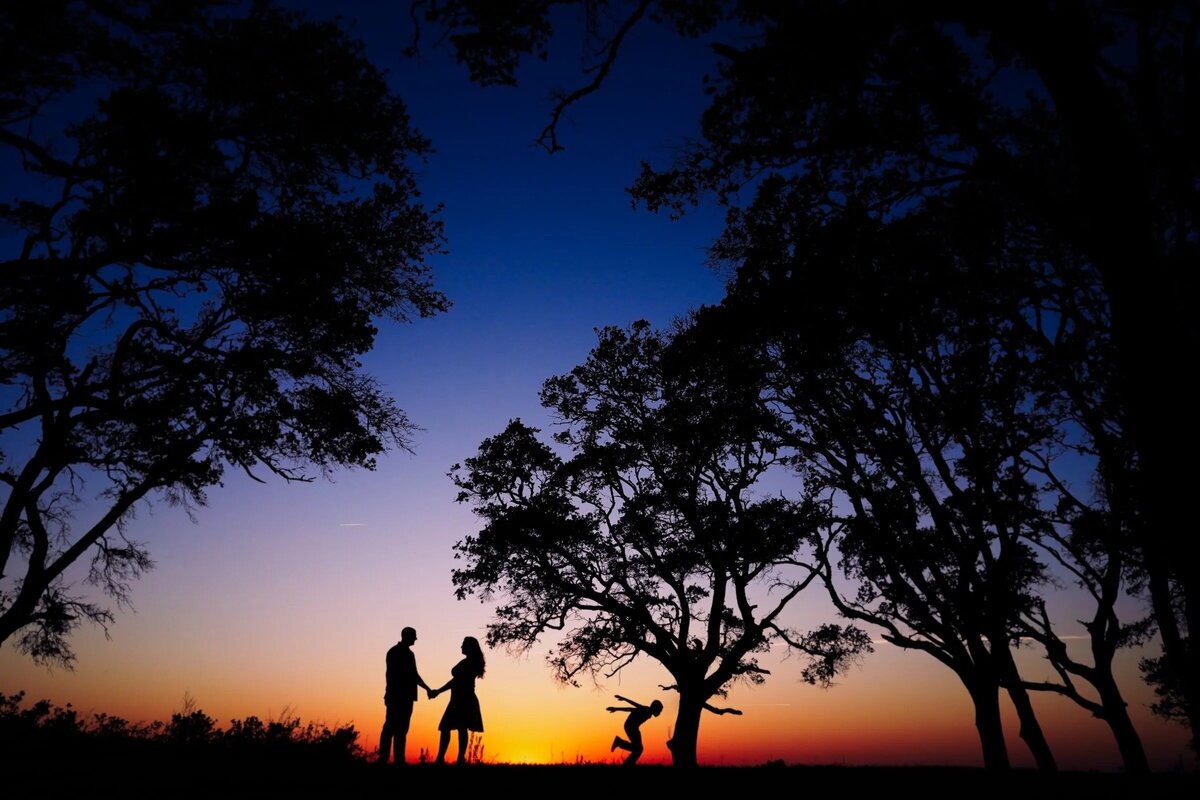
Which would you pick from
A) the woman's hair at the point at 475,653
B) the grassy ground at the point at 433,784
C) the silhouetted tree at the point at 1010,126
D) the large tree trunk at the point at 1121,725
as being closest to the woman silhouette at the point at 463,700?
the woman's hair at the point at 475,653

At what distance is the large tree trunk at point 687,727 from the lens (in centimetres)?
1879

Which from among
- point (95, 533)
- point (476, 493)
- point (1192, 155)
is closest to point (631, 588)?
point (476, 493)

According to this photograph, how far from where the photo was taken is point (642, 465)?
2127cm

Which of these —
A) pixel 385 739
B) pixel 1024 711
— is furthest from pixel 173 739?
pixel 1024 711

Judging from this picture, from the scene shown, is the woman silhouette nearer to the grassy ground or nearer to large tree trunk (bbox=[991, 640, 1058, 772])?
the grassy ground

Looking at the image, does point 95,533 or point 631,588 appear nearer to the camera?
point 95,533

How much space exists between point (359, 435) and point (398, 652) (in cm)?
495

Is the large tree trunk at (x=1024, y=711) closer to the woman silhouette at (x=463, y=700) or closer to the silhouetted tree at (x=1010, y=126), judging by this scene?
the silhouetted tree at (x=1010, y=126)

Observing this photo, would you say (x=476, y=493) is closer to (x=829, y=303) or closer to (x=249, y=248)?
(x=249, y=248)

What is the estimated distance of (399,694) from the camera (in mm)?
10570

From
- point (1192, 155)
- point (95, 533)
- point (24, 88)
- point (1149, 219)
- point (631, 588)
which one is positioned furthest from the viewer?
point (631, 588)

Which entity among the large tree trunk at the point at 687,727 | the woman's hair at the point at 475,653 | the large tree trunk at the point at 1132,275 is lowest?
the large tree trunk at the point at 687,727

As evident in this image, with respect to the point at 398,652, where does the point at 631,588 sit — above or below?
above

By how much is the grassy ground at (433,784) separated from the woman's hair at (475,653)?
1.92 metres
